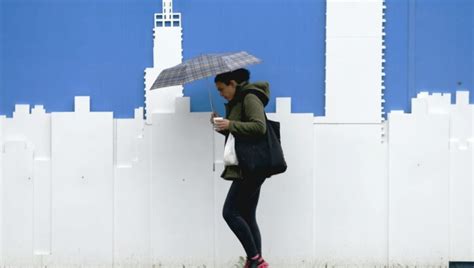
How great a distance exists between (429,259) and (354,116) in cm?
139

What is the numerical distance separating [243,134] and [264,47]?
1.16 meters

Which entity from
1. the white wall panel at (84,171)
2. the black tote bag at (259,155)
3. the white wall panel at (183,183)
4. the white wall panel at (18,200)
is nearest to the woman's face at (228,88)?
the black tote bag at (259,155)

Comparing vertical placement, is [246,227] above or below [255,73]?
below

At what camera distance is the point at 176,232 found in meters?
5.08

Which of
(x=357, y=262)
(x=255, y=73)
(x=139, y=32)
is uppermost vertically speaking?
(x=139, y=32)

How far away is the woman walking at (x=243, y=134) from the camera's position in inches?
167

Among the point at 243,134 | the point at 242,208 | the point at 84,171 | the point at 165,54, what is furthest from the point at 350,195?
the point at 84,171

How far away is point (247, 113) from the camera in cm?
429

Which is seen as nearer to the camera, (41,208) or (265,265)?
(265,265)

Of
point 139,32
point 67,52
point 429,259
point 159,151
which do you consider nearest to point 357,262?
point 429,259

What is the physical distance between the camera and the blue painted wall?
5109 millimetres

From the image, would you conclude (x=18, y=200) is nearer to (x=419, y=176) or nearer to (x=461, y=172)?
(x=419, y=176)

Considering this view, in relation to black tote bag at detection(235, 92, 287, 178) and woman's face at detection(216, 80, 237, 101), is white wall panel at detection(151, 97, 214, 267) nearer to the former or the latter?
woman's face at detection(216, 80, 237, 101)

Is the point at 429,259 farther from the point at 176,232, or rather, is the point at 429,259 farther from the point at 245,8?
the point at 245,8
